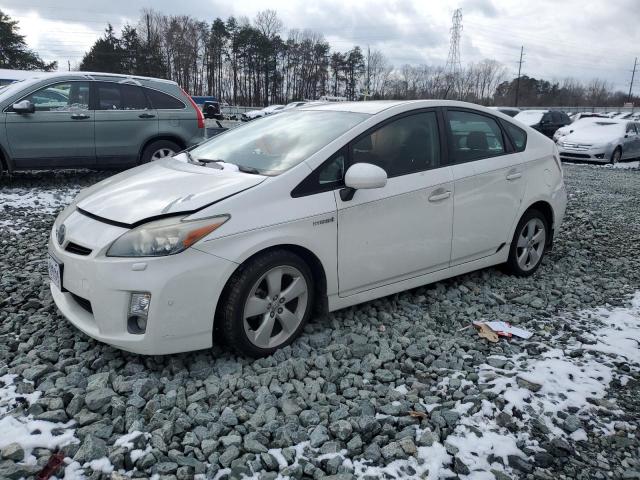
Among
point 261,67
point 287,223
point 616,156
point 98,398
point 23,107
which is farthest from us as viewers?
point 261,67

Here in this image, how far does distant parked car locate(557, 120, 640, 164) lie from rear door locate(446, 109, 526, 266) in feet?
40.1

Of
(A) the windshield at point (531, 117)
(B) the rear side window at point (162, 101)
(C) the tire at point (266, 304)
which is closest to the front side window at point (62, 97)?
(B) the rear side window at point (162, 101)

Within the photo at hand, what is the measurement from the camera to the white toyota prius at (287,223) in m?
2.88

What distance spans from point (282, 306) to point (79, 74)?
6.55m

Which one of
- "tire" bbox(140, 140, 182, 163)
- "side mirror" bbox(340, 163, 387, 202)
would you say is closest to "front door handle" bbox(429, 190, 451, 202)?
"side mirror" bbox(340, 163, 387, 202)

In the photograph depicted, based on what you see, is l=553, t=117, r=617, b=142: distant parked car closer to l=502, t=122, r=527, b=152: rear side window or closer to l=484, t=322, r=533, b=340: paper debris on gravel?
l=502, t=122, r=527, b=152: rear side window

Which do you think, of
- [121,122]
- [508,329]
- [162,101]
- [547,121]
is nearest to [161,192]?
[508,329]

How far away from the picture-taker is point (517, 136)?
466cm

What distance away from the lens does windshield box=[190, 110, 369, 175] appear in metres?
3.53

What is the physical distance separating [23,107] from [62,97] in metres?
0.57

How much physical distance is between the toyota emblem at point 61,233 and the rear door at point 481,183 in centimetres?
270

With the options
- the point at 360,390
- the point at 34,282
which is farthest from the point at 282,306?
the point at 34,282

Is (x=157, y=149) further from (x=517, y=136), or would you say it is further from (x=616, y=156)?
(x=616, y=156)

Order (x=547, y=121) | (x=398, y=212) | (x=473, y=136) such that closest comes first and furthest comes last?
(x=398, y=212) → (x=473, y=136) → (x=547, y=121)
